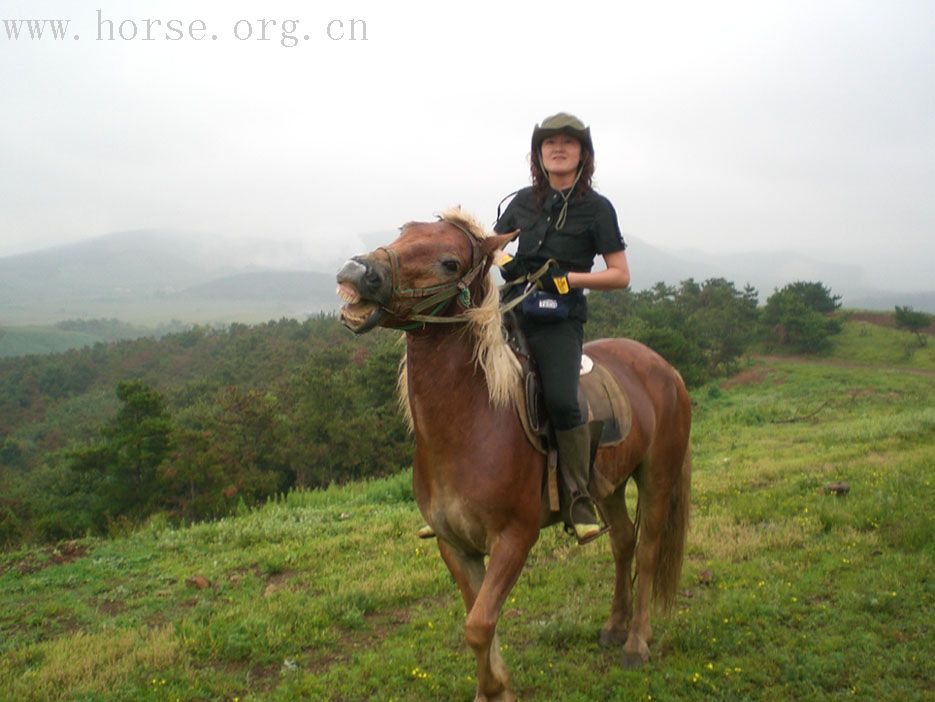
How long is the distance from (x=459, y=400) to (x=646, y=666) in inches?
96.2

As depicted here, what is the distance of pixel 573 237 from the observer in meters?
3.69

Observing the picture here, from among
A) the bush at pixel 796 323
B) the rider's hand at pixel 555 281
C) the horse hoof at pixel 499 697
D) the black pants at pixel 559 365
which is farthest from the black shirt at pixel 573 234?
the bush at pixel 796 323

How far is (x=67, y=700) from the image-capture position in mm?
3979

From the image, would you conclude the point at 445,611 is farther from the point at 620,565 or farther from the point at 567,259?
the point at 567,259

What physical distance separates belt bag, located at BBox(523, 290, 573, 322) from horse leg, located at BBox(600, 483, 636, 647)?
5.65 feet

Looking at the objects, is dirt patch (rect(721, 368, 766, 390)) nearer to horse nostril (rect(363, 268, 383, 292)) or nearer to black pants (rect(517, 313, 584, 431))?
black pants (rect(517, 313, 584, 431))

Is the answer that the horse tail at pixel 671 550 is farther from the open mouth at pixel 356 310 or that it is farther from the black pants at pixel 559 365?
the open mouth at pixel 356 310

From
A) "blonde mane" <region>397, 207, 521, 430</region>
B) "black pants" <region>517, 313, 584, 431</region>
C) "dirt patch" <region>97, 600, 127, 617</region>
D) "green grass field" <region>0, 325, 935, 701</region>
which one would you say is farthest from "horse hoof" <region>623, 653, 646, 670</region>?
"dirt patch" <region>97, 600, 127, 617</region>

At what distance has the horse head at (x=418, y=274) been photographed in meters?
2.74

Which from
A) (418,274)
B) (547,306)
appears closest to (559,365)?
(547,306)

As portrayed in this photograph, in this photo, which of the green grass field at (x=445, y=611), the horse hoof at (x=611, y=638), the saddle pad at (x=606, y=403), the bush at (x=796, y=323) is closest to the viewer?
the saddle pad at (x=606, y=403)

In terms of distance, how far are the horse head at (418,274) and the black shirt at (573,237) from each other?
0.50m

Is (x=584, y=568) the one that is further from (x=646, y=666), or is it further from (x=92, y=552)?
(x=92, y=552)

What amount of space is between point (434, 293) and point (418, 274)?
5.0 inches
